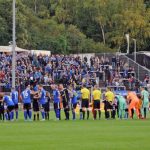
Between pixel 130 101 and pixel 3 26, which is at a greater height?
pixel 3 26

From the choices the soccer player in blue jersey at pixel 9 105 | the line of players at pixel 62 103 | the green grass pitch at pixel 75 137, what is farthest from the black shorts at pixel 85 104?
the green grass pitch at pixel 75 137

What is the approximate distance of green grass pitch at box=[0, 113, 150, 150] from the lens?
2630 cm

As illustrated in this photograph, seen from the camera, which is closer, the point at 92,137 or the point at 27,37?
the point at 92,137

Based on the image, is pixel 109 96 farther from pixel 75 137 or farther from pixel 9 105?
pixel 75 137

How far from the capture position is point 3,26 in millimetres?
91750

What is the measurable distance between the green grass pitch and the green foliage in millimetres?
64543

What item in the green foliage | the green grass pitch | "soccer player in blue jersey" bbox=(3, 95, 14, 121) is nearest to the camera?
the green grass pitch

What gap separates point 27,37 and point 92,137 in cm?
6634

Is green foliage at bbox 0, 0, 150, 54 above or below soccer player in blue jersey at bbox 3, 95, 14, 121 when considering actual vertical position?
above

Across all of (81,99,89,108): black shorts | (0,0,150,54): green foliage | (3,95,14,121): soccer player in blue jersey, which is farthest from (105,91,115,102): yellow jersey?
(0,0,150,54): green foliage

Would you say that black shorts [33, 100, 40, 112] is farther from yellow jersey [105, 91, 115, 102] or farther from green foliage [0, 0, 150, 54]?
Result: green foliage [0, 0, 150, 54]

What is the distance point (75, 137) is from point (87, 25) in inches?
3186

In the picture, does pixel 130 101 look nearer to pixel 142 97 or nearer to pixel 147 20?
pixel 142 97

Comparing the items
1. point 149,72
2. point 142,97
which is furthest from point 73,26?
point 142,97
